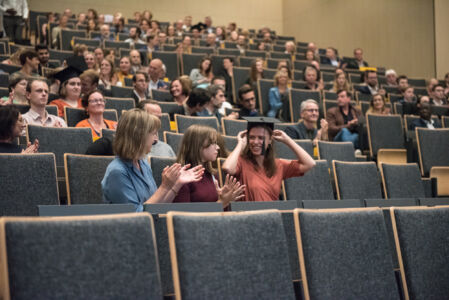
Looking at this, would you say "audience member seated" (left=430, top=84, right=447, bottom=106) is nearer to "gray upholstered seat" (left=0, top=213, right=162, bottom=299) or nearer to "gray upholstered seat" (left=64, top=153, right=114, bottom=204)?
"gray upholstered seat" (left=64, top=153, right=114, bottom=204)

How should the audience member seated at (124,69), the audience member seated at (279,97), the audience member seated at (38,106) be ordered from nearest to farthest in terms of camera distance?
the audience member seated at (38,106) → the audience member seated at (279,97) → the audience member seated at (124,69)

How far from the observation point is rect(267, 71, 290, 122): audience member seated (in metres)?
4.11

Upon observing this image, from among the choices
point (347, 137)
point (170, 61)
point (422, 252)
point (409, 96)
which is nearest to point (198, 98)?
point (347, 137)

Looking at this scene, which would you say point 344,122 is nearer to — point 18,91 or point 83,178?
point 18,91

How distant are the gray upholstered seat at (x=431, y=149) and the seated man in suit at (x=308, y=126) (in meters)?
0.64

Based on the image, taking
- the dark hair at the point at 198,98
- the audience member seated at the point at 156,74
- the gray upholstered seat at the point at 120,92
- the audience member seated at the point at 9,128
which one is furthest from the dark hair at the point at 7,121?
the audience member seated at the point at 156,74

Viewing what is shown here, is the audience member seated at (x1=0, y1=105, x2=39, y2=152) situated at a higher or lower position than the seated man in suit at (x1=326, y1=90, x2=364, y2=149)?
higher

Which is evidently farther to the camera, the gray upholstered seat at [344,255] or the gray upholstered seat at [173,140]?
the gray upholstered seat at [173,140]

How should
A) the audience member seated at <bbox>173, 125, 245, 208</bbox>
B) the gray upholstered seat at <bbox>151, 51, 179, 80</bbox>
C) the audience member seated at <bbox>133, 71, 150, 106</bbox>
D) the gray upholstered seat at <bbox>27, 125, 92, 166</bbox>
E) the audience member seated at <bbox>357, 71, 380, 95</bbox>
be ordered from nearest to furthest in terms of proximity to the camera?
the audience member seated at <bbox>173, 125, 245, 208</bbox>, the gray upholstered seat at <bbox>27, 125, 92, 166</bbox>, the audience member seated at <bbox>133, 71, 150, 106</bbox>, the gray upholstered seat at <bbox>151, 51, 179, 80</bbox>, the audience member seated at <bbox>357, 71, 380, 95</bbox>

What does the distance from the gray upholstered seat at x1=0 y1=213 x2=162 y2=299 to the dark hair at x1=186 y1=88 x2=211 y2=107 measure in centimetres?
239

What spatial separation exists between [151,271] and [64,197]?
1.19 meters

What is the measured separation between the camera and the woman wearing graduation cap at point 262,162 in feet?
6.48

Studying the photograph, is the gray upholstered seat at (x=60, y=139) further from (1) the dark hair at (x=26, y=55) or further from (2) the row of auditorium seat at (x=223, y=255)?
(1) the dark hair at (x=26, y=55)

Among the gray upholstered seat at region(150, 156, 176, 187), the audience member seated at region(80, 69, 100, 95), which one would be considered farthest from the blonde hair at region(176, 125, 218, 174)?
the audience member seated at region(80, 69, 100, 95)
